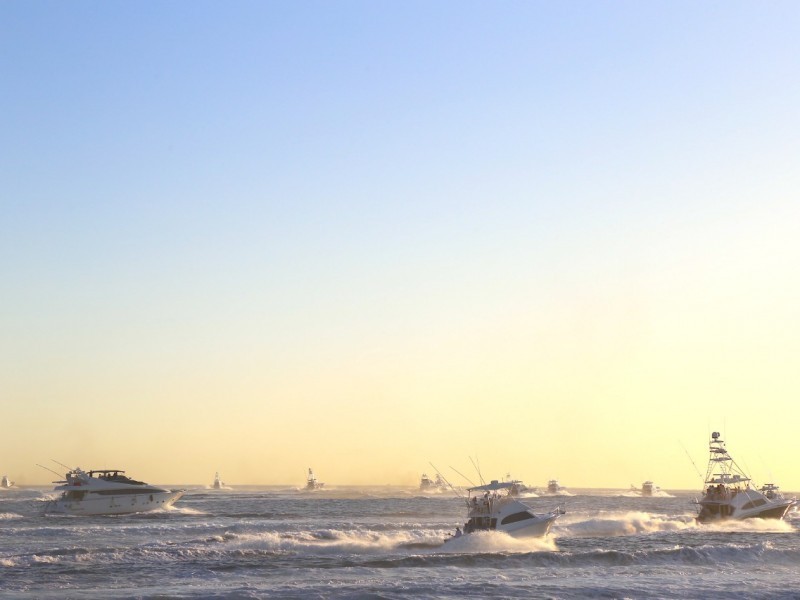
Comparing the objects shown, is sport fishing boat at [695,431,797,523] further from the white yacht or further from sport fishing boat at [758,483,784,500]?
the white yacht

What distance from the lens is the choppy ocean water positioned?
128 feet

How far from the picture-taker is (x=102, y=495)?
3836 inches

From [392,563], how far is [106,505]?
58.4 m

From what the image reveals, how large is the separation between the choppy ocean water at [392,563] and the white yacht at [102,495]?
68.4 feet

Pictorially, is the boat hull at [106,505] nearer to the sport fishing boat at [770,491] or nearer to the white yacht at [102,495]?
the white yacht at [102,495]

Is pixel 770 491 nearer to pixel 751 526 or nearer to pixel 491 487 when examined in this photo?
pixel 751 526

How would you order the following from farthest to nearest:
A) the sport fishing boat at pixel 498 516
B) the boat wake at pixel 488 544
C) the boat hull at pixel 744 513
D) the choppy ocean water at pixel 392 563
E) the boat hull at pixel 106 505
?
the boat hull at pixel 106 505 < the boat hull at pixel 744 513 < the sport fishing boat at pixel 498 516 < the boat wake at pixel 488 544 < the choppy ocean water at pixel 392 563

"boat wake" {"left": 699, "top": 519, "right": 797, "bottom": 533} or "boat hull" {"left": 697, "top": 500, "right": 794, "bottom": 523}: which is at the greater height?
"boat hull" {"left": 697, "top": 500, "right": 794, "bottom": 523}

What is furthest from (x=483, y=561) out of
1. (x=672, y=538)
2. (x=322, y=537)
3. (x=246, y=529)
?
(x=246, y=529)

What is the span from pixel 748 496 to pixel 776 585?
38.4 meters

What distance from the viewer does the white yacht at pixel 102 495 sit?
9662 centimetres

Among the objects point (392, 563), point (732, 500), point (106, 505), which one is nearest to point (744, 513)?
point (732, 500)

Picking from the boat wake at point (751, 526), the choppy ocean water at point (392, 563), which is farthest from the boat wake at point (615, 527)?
the boat wake at point (751, 526)

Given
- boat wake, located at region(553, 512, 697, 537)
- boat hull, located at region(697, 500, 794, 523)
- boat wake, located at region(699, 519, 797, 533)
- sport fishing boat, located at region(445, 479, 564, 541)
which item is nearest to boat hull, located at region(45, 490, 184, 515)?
boat wake, located at region(553, 512, 697, 537)
